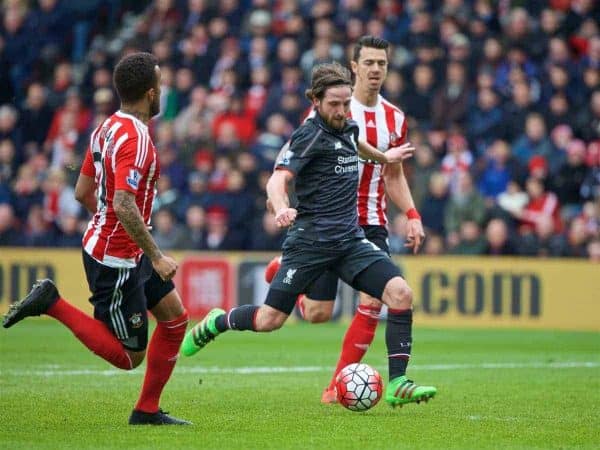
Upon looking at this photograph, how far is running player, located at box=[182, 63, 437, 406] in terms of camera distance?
841cm

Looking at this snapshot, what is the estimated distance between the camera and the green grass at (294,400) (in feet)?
23.9

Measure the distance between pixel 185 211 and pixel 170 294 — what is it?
11.6 m

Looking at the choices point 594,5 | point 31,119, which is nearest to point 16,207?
point 31,119

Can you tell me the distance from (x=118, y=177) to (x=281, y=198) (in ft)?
4.03

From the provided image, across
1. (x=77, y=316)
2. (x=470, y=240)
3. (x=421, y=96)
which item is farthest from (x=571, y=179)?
(x=77, y=316)

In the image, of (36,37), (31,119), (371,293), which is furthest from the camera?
(36,37)

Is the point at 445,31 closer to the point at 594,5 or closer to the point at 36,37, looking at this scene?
the point at 594,5

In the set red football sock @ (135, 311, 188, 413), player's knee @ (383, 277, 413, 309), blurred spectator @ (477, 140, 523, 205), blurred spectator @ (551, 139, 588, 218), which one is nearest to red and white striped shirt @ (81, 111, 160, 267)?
red football sock @ (135, 311, 188, 413)

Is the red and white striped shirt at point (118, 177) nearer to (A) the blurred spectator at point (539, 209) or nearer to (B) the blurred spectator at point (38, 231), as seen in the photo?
(A) the blurred spectator at point (539, 209)

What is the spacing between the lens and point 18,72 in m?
23.2

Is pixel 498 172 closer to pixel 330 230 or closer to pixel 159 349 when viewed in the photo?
pixel 330 230

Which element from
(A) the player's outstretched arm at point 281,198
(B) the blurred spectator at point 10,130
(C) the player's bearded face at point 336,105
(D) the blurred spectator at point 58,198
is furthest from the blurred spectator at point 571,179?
(A) the player's outstretched arm at point 281,198

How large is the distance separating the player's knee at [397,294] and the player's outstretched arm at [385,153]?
1.10m

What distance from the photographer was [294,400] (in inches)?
370
